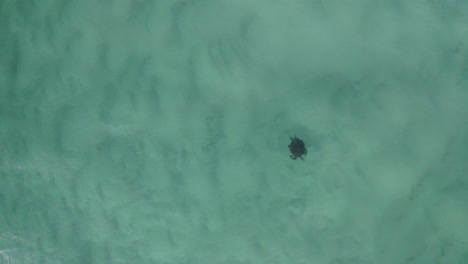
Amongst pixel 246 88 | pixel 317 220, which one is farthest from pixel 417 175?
pixel 246 88

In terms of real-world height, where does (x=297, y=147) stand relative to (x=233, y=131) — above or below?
above

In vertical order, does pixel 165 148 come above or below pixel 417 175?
below

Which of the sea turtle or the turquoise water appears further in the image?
the sea turtle

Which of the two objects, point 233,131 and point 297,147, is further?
point 233,131

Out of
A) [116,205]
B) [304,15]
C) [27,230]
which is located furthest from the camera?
[27,230]

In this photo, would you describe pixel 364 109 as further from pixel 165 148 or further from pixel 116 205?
pixel 116 205

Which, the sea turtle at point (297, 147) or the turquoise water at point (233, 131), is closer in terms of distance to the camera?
the turquoise water at point (233, 131)

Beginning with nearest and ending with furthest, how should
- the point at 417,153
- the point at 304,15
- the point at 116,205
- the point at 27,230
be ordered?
the point at 417,153 < the point at 304,15 < the point at 116,205 < the point at 27,230

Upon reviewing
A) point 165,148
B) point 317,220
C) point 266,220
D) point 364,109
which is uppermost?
point 364,109
